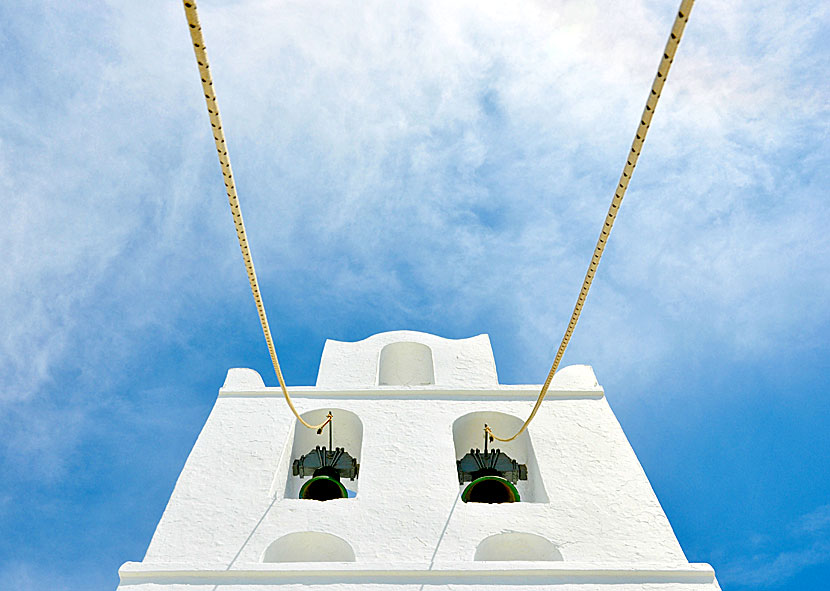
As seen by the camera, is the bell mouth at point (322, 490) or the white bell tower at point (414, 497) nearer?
the white bell tower at point (414, 497)

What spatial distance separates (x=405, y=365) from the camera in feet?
41.5

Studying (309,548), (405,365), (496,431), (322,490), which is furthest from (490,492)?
(405,365)

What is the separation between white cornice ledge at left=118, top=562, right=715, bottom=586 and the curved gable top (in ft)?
12.0

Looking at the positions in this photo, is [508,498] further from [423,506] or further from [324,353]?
[324,353]

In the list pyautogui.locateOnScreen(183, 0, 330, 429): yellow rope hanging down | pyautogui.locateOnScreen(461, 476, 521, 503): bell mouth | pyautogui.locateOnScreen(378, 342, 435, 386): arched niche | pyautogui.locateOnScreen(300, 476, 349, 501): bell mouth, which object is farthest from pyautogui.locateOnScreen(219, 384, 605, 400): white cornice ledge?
pyautogui.locateOnScreen(183, 0, 330, 429): yellow rope hanging down

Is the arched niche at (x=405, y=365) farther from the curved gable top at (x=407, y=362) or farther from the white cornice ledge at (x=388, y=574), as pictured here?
the white cornice ledge at (x=388, y=574)

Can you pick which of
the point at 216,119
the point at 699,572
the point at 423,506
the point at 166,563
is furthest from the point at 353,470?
the point at 216,119

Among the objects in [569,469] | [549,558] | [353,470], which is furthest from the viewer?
[353,470]

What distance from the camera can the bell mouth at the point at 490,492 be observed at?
8992mm

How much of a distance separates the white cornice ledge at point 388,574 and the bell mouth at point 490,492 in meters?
1.53

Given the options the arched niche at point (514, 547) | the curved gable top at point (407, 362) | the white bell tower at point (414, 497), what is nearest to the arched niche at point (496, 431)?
the white bell tower at point (414, 497)

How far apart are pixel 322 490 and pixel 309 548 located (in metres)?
0.94

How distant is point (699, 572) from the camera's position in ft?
24.7

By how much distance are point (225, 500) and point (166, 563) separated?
1.21 meters
